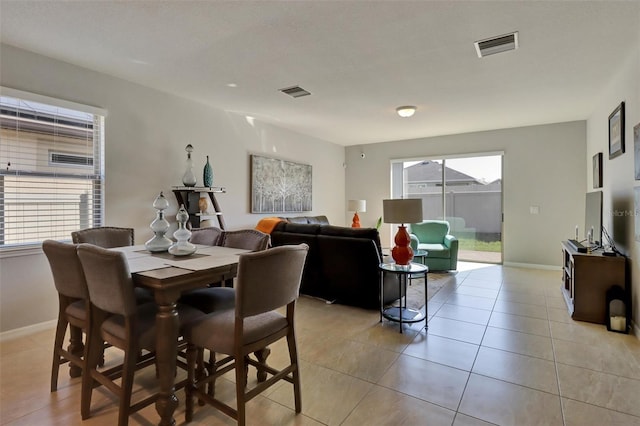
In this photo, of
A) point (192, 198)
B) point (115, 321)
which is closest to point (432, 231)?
point (192, 198)

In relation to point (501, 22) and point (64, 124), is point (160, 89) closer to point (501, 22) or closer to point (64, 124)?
point (64, 124)

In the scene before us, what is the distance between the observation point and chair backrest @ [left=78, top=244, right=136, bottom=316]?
1.52m

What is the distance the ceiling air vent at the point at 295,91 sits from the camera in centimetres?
378

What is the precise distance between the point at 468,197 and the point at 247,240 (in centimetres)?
519

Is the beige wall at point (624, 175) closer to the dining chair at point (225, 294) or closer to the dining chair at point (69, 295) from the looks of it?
the dining chair at point (225, 294)

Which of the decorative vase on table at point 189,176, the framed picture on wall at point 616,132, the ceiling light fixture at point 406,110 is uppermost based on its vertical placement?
the ceiling light fixture at point 406,110

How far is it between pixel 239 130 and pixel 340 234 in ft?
8.29

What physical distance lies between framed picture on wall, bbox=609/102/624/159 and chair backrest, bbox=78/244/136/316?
174 inches

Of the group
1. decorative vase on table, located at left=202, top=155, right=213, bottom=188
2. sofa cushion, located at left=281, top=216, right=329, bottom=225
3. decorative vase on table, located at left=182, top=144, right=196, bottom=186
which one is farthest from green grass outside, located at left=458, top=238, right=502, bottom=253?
decorative vase on table, located at left=182, top=144, right=196, bottom=186

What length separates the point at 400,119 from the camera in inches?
203

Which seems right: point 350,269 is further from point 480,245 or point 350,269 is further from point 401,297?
point 480,245

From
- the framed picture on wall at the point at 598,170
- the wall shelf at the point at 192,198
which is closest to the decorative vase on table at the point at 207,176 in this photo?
the wall shelf at the point at 192,198

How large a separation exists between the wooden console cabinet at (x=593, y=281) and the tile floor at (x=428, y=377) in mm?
144

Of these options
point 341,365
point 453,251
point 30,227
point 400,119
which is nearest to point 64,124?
point 30,227
